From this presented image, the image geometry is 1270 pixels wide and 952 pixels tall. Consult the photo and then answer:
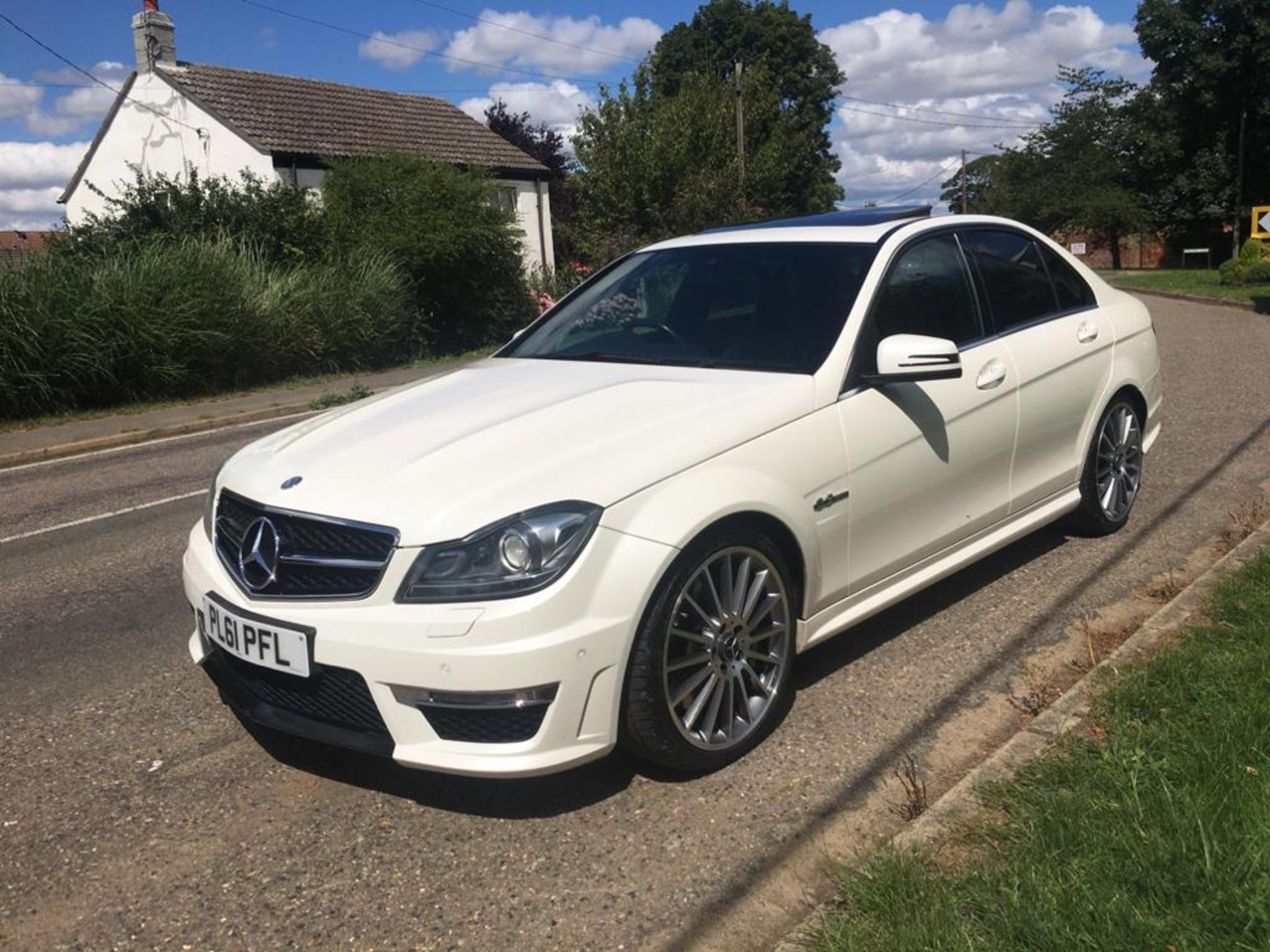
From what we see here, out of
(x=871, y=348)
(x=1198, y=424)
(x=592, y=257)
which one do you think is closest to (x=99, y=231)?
(x=592, y=257)

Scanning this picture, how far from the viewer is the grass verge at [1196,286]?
24.9 metres

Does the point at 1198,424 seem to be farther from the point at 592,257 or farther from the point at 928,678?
the point at 592,257

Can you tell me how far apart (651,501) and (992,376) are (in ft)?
6.68

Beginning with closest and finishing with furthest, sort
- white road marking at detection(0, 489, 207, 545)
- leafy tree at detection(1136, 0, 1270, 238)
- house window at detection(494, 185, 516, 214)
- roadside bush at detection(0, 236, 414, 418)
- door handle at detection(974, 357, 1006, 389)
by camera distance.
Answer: door handle at detection(974, 357, 1006, 389) → white road marking at detection(0, 489, 207, 545) → roadside bush at detection(0, 236, 414, 418) → house window at detection(494, 185, 516, 214) → leafy tree at detection(1136, 0, 1270, 238)

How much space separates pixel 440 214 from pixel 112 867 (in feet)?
63.7

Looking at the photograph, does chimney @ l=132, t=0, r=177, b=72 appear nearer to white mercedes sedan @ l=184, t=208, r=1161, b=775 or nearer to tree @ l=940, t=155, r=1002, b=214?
white mercedes sedan @ l=184, t=208, r=1161, b=775

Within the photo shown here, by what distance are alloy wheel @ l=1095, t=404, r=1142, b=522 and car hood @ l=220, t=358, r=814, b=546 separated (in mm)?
2434

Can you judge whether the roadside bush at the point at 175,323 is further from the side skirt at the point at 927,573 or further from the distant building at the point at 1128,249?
the distant building at the point at 1128,249

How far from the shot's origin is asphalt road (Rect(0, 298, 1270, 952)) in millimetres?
2973

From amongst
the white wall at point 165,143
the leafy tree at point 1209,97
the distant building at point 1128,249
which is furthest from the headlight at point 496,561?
the distant building at point 1128,249

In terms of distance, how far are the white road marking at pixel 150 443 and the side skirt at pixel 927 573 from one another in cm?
849

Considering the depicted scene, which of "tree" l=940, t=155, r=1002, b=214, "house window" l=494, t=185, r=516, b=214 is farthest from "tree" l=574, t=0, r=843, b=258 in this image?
"tree" l=940, t=155, r=1002, b=214

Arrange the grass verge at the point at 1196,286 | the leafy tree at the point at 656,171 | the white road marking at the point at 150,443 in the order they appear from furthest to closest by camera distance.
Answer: the leafy tree at the point at 656,171 < the grass verge at the point at 1196,286 < the white road marking at the point at 150,443

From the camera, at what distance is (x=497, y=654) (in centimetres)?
304
